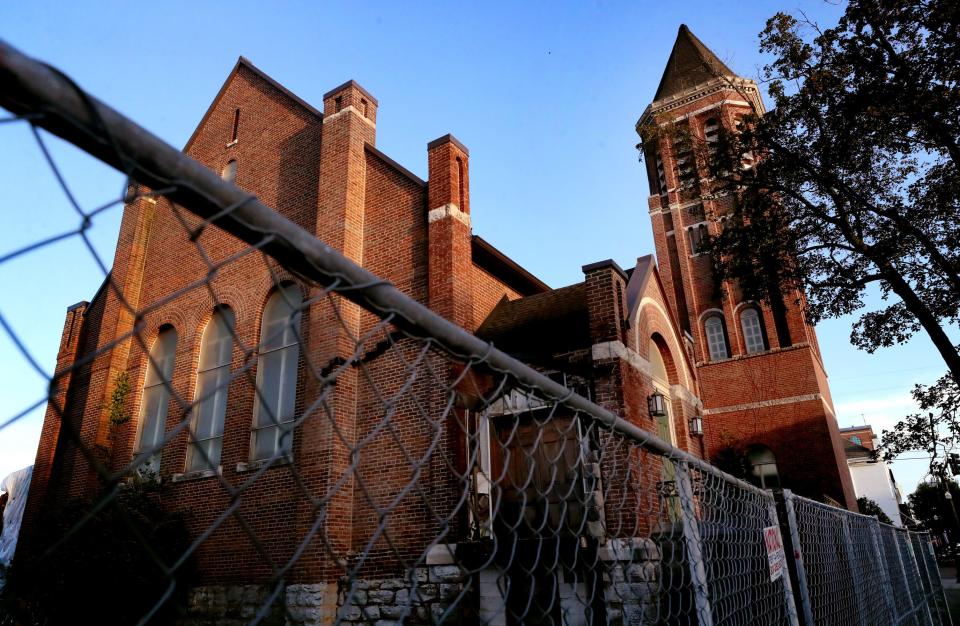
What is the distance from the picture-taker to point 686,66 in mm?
29484

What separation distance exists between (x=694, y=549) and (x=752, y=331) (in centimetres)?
2209

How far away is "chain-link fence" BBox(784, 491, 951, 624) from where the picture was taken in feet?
16.1

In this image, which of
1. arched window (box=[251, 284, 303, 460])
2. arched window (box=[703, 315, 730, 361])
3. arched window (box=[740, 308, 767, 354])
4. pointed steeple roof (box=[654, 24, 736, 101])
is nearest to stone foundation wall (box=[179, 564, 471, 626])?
arched window (box=[251, 284, 303, 460])

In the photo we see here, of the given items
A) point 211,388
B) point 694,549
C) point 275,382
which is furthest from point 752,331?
point 694,549

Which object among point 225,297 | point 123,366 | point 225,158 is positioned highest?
point 225,158

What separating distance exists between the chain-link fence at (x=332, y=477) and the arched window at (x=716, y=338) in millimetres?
10003

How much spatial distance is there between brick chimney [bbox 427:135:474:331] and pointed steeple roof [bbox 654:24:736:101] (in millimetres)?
18841

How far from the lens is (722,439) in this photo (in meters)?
22.5

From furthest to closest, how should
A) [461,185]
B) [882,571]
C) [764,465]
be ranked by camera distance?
[764,465]
[461,185]
[882,571]

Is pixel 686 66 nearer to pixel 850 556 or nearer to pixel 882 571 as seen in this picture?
pixel 882 571

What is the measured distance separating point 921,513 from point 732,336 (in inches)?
1503

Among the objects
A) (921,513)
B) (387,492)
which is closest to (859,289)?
(387,492)

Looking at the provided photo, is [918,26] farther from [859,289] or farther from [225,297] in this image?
[225,297]

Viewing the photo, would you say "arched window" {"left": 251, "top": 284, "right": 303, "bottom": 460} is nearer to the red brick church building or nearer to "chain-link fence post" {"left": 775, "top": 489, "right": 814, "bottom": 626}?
the red brick church building
